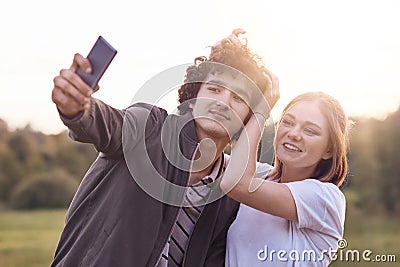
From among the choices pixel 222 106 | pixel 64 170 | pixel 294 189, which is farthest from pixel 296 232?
pixel 64 170

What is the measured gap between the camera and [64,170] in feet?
55.0

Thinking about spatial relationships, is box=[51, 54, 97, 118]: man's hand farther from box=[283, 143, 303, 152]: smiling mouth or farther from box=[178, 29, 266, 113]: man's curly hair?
box=[283, 143, 303, 152]: smiling mouth

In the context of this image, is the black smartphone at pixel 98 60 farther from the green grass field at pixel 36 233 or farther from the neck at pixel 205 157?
the green grass field at pixel 36 233

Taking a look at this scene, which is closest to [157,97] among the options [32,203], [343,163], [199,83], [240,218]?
[199,83]

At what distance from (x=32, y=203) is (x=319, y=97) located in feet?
47.5

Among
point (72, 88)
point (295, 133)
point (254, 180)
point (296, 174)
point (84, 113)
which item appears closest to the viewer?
point (72, 88)

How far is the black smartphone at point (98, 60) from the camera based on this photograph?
2201 mm

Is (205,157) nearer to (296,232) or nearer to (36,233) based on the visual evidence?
(296,232)

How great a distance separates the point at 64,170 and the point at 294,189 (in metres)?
14.2

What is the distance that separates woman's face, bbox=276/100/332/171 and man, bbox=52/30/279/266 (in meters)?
0.14

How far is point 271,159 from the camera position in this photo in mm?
3236

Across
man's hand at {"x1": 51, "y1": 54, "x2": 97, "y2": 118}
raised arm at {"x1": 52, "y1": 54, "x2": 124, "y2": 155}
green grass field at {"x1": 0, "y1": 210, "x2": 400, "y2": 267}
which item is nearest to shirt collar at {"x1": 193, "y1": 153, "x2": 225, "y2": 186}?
raised arm at {"x1": 52, "y1": 54, "x2": 124, "y2": 155}

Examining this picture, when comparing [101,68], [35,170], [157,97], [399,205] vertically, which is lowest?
[101,68]

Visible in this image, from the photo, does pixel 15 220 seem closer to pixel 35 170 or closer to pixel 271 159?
pixel 35 170
